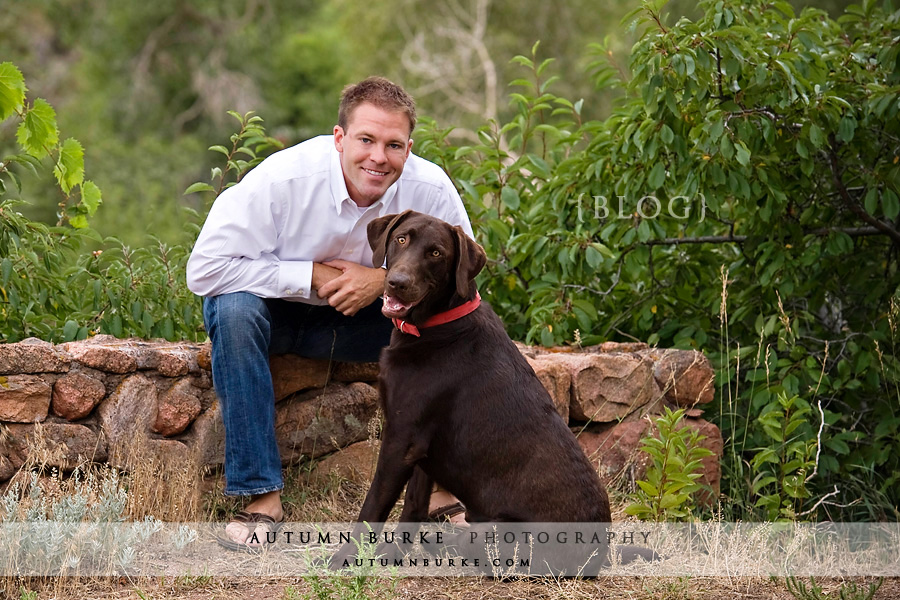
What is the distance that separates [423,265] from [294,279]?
795mm

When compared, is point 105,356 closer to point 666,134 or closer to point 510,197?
point 510,197

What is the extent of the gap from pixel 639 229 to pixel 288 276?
2.07 metres

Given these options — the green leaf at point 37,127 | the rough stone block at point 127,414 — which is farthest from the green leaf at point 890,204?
the green leaf at point 37,127

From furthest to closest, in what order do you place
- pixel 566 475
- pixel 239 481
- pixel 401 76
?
pixel 401 76 → pixel 239 481 → pixel 566 475

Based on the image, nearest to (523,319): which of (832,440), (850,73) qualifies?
(832,440)

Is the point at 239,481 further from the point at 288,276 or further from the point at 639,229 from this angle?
the point at 639,229

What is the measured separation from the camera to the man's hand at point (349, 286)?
380 cm

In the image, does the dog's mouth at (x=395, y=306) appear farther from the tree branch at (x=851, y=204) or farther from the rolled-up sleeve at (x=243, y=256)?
the tree branch at (x=851, y=204)

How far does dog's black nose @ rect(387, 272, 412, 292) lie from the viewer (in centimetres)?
312

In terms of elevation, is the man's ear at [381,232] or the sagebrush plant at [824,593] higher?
the man's ear at [381,232]

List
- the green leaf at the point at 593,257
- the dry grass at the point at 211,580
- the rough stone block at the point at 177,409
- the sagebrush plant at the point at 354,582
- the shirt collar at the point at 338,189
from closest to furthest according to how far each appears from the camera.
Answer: the sagebrush plant at the point at 354,582 → the dry grass at the point at 211,580 → the shirt collar at the point at 338,189 → the rough stone block at the point at 177,409 → the green leaf at the point at 593,257

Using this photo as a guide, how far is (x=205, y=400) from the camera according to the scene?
4109mm

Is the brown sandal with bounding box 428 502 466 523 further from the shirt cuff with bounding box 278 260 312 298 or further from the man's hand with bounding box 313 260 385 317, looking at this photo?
the shirt cuff with bounding box 278 260 312 298

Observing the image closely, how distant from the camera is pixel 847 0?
12781 mm
